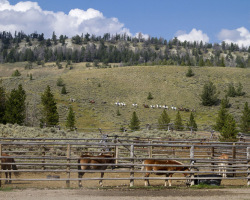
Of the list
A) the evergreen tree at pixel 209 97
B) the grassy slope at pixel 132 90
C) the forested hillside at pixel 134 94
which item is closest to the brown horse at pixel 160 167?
the forested hillside at pixel 134 94

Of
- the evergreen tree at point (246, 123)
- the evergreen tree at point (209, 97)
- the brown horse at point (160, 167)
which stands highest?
the evergreen tree at point (209, 97)

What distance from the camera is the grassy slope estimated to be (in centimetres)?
6588

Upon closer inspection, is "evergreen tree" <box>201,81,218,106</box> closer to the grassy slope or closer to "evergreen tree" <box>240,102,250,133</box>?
the grassy slope

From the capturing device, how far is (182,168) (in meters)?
13.4

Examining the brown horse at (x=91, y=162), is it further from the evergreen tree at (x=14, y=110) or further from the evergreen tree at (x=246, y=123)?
the evergreen tree at (x=246, y=123)

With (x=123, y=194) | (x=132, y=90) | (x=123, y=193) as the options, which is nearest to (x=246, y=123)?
(x=132, y=90)

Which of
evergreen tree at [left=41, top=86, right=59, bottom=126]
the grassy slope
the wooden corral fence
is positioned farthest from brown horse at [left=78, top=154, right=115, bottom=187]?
the grassy slope

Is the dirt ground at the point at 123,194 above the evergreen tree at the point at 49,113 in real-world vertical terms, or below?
below

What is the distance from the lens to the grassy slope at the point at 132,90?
65875 millimetres

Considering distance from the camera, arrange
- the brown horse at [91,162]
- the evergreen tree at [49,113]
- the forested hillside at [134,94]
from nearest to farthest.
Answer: the brown horse at [91,162] → the evergreen tree at [49,113] → the forested hillside at [134,94]

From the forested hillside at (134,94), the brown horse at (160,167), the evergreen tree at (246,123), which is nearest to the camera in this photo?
Result: the brown horse at (160,167)

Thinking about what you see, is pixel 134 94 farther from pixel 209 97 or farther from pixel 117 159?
pixel 117 159

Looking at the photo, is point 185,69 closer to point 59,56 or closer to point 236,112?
point 236,112

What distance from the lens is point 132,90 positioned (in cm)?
8600
